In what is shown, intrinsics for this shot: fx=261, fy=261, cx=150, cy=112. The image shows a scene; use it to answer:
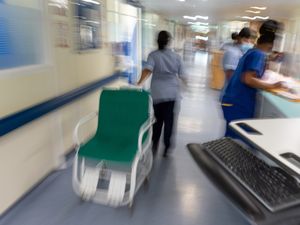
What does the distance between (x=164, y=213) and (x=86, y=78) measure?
1.92 metres

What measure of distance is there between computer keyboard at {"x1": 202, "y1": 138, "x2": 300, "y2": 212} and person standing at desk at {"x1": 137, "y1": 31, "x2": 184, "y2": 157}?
1.76 meters

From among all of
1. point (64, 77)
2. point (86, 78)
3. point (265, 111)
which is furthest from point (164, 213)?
point (86, 78)

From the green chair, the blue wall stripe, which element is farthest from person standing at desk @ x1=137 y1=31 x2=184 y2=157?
the blue wall stripe

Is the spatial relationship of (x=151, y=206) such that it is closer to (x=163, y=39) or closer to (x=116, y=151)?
(x=116, y=151)

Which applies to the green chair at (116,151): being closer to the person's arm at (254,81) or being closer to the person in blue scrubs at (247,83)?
the person in blue scrubs at (247,83)

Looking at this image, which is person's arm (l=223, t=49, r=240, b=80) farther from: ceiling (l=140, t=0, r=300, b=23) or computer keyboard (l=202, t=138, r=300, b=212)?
ceiling (l=140, t=0, r=300, b=23)

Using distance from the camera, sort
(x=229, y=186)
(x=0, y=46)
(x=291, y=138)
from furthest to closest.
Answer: (x=0, y=46) → (x=291, y=138) → (x=229, y=186)

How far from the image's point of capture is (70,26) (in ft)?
→ 9.12

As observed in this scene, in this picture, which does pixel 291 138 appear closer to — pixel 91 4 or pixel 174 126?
pixel 174 126

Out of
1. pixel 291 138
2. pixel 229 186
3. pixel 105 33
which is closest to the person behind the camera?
pixel 229 186

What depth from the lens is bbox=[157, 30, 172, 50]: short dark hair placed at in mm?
2734

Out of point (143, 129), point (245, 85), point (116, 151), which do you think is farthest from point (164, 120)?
point (245, 85)

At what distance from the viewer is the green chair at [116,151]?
2061mm

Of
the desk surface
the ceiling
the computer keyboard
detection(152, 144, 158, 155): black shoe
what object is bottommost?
detection(152, 144, 158, 155): black shoe
